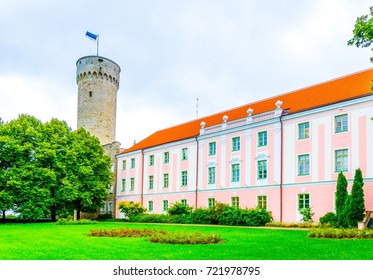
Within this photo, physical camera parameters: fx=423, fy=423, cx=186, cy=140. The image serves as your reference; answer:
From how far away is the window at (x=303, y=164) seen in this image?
27.5 metres

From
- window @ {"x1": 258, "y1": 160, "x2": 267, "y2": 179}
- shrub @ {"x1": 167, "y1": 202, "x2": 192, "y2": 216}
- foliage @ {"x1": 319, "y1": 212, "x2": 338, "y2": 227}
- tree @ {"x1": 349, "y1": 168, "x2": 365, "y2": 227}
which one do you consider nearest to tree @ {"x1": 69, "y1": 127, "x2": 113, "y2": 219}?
shrub @ {"x1": 167, "y1": 202, "x2": 192, "y2": 216}

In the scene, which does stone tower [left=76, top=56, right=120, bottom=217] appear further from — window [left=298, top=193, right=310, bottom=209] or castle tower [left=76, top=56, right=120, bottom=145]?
window [left=298, top=193, right=310, bottom=209]

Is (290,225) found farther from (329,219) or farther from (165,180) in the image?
(165,180)

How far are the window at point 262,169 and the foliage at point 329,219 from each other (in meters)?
6.22

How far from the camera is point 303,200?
2739cm

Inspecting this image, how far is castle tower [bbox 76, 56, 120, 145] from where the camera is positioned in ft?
164

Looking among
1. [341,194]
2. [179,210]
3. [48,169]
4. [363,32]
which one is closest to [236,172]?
[179,210]

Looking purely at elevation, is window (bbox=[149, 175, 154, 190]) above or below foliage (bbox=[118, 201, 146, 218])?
above

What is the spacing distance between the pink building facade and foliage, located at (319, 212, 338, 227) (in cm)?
99

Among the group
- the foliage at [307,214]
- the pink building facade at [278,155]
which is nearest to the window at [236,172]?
the pink building facade at [278,155]

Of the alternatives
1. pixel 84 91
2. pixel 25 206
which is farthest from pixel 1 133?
pixel 84 91

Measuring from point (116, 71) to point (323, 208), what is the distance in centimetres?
3482

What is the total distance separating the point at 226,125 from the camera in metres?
33.7

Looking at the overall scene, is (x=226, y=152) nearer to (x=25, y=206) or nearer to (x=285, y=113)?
(x=285, y=113)
